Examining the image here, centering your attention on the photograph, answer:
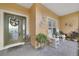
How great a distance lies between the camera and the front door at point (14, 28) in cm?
143

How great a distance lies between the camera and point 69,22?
1.52 m

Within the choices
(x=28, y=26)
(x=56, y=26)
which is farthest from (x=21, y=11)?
(x=56, y=26)

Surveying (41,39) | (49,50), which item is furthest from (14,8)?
(49,50)

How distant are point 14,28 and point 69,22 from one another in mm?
879

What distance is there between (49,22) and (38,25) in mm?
192

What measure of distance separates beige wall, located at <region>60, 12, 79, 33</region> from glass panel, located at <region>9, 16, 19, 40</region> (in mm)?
730

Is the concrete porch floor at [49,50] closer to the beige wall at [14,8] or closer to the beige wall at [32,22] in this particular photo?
the beige wall at [32,22]

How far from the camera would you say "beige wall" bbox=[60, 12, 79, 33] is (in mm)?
1497

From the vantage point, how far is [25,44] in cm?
154

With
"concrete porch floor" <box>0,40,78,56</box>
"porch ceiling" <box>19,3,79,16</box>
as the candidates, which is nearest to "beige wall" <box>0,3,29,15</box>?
"porch ceiling" <box>19,3,79,16</box>

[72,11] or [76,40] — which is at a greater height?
[72,11]

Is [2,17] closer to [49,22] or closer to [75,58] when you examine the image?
[49,22]

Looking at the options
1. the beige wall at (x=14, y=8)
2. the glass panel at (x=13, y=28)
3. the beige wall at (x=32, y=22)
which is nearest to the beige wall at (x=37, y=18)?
the beige wall at (x=32, y=22)

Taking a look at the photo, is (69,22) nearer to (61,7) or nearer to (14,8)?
(61,7)
